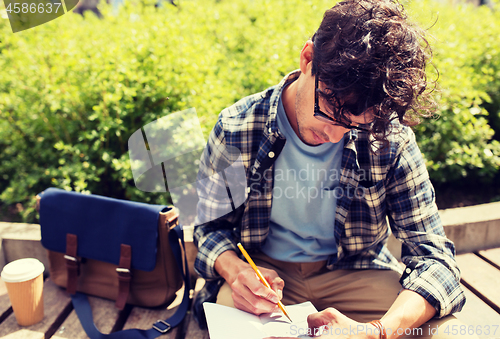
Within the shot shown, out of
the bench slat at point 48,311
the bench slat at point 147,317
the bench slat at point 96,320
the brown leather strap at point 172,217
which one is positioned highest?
the brown leather strap at point 172,217

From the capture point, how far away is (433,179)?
2.75 metres

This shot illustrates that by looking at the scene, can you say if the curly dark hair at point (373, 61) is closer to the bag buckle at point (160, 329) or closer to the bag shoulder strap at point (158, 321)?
the bag shoulder strap at point (158, 321)

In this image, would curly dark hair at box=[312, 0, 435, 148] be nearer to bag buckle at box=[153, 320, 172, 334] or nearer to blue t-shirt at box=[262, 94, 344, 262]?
blue t-shirt at box=[262, 94, 344, 262]

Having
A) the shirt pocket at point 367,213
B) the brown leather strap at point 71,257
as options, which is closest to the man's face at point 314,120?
the shirt pocket at point 367,213

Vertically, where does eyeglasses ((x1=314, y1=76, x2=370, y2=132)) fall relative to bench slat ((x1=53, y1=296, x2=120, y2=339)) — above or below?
above

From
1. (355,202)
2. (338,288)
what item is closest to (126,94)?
(355,202)

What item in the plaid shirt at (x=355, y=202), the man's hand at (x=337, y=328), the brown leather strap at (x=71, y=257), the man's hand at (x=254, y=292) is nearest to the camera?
the man's hand at (x=337, y=328)

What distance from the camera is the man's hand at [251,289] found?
4.48 ft

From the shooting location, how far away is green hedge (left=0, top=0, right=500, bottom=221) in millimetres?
2305

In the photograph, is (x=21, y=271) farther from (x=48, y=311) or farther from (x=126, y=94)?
(x=126, y=94)

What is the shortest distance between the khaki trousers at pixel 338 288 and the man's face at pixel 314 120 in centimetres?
62

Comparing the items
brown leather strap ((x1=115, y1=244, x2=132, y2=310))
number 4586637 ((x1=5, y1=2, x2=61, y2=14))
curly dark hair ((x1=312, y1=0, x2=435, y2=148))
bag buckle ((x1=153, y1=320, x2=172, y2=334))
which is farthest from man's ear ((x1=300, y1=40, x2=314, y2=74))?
number 4586637 ((x1=5, y1=2, x2=61, y2=14))

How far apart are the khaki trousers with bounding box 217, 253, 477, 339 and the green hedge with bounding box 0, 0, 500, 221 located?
1.01 metres

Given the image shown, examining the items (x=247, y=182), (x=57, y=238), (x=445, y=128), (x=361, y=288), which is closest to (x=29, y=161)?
(x=57, y=238)
